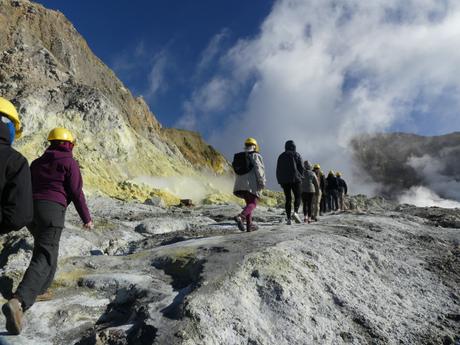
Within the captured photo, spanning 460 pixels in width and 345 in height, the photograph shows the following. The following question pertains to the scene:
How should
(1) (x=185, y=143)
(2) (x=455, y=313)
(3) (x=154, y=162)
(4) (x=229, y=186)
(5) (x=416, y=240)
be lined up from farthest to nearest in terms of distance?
(1) (x=185, y=143) → (4) (x=229, y=186) → (3) (x=154, y=162) → (5) (x=416, y=240) → (2) (x=455, y=313)

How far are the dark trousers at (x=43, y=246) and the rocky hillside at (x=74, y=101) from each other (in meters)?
28.6

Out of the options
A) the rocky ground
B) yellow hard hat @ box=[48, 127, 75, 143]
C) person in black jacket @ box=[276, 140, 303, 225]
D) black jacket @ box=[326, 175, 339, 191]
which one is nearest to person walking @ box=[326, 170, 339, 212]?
black jacket @ box=[326, 175, 339, 191]

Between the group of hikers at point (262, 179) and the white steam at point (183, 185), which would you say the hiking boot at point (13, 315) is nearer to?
the group of hikers at point (262, 179)

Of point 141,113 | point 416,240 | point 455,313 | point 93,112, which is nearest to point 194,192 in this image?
point 93,112

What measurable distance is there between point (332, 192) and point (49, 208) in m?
16.6

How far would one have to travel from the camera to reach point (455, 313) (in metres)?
4.81

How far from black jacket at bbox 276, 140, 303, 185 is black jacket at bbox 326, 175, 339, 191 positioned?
10.1 metres

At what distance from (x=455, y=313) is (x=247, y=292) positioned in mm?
2298

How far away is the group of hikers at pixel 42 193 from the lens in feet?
10.3

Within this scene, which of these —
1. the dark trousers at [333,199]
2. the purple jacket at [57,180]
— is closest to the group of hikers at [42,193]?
the purple jacket at [57,180]

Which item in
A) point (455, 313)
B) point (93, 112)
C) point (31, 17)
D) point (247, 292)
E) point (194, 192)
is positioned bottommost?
point (455, 313)

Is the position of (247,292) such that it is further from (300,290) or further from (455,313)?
(455,313)

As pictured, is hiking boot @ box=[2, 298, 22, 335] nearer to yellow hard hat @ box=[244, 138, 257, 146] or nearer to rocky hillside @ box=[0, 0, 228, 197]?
yellow hard hat @ box=[244, 138, 257, 146]

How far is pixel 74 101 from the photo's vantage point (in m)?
40.7
